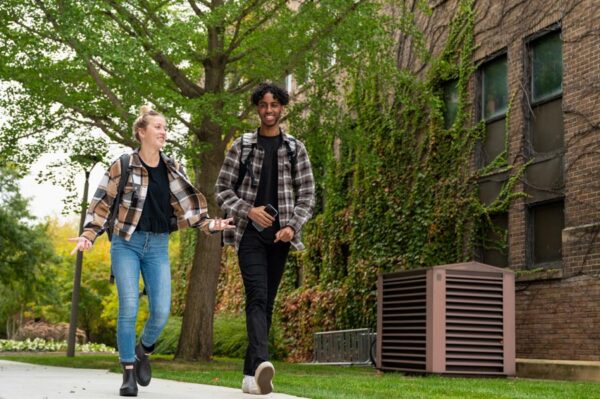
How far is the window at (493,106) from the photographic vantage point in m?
17.9

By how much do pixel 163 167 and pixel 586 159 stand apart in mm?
9865

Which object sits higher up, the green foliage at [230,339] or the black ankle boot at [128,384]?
the green foliage at [230,339]

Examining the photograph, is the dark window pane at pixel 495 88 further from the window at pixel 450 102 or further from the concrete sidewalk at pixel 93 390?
the concrete sidewalk at pixel 93 390

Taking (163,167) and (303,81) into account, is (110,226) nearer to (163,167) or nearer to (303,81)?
(163,167)

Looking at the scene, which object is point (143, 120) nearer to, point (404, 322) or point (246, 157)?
point (246, 157)

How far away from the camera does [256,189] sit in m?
7.11

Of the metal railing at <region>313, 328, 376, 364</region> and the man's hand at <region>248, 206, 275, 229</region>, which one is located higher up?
the man's hand at <region>248, 206, 275, 229</region>

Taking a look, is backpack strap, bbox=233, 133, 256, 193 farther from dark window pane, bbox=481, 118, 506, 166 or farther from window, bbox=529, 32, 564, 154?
dark window pane, bbox=481, 118, 506, 166

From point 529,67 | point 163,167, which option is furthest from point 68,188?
point 163,167

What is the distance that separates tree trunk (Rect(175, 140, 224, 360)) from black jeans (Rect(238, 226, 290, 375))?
9.62m

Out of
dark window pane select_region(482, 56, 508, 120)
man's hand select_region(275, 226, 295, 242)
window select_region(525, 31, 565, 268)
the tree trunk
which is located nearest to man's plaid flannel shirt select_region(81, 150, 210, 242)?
man's hand select_region(275, 226, 295, 242)

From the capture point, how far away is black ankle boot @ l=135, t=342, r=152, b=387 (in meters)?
6.93

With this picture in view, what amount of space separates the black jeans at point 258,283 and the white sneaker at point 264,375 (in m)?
0.12

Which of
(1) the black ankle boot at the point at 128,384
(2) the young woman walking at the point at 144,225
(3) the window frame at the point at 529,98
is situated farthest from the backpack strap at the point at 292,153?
(3) the window frame at the point at 529,98
